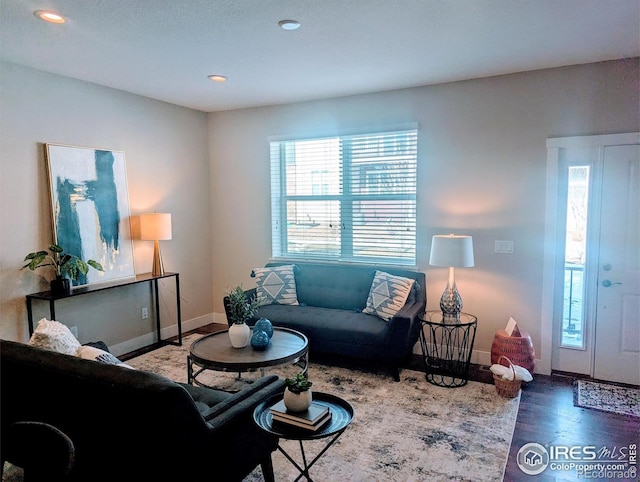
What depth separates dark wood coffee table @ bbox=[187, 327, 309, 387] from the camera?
9.34ft

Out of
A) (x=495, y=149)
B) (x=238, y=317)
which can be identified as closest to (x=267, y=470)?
(x=238, y=317)

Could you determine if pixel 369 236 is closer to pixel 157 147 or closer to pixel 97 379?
pixel 157 147

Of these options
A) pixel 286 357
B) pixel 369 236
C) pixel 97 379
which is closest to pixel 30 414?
pixel 97 379

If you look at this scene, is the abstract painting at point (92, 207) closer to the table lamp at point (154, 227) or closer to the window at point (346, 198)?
the table lamp at point (154, 227)

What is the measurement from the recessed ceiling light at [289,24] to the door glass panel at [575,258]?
2529 mm

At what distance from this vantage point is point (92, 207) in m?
3.96

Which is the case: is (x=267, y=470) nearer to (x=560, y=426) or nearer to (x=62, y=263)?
(x=560, y=426)

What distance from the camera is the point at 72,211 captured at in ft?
12.4

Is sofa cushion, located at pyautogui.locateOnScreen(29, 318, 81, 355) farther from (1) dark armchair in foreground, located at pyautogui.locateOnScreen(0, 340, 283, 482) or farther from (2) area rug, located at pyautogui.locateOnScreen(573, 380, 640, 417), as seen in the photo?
(2) area rug, located at pyautogui.locateOnScreen(573, 380, 640, 417)

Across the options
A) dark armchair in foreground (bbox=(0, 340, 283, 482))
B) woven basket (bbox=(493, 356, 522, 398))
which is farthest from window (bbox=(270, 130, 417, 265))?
dark armchair in foreground (bbox=(0, 340, 283, 482))

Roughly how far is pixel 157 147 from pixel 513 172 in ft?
11.7

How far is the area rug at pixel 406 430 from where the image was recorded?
2.38 m

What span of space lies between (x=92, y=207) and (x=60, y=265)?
631 millimetres

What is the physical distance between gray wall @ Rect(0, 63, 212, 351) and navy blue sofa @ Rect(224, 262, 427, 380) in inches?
44.7
